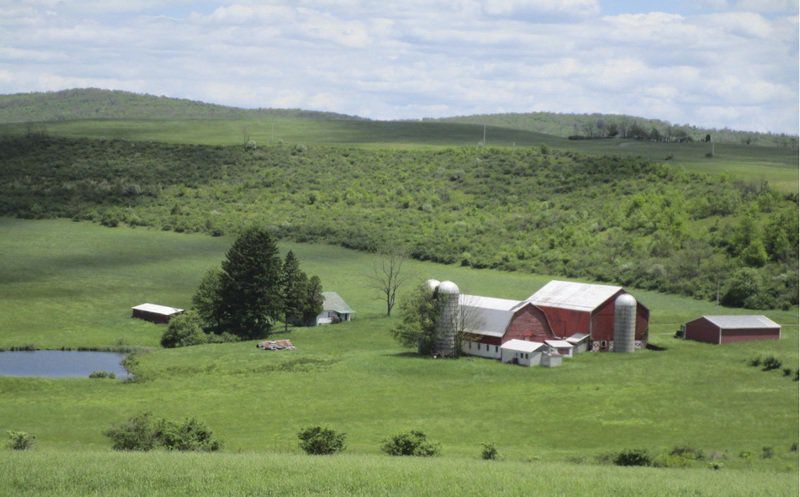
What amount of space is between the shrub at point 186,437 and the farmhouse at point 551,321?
99.8 ft

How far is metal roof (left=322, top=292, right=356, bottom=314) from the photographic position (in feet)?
265

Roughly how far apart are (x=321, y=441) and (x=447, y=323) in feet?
94.1

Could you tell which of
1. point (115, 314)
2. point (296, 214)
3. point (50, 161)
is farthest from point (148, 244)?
point (50, 161)

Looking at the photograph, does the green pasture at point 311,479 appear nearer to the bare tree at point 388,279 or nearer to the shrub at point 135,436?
the shrub at point 135,436

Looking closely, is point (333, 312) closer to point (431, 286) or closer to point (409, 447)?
point (431, 286)

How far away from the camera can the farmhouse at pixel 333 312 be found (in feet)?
263

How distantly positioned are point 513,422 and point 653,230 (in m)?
66.0

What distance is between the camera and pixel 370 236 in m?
116

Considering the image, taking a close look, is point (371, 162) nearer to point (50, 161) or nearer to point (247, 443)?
point (50, 161)

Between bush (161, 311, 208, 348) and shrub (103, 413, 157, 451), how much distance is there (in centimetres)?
3293

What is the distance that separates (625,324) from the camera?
68.7 m

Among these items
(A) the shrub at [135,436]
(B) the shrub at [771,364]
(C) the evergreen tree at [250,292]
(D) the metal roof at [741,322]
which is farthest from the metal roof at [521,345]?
(A) the shrub at [135,436]

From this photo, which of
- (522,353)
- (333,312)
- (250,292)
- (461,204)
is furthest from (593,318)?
(461,204)

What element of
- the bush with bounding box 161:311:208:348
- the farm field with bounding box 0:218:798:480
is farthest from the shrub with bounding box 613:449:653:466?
the bush with bounding box 161:311:208:348
